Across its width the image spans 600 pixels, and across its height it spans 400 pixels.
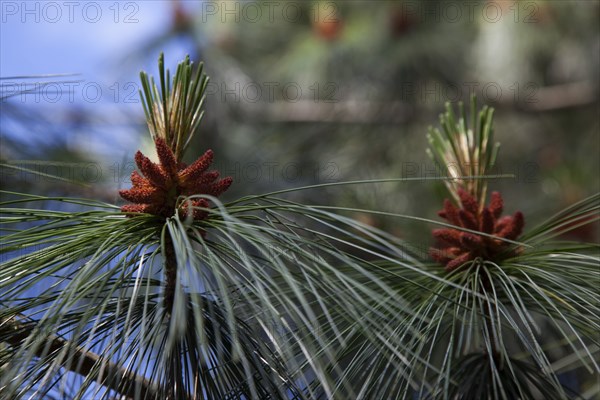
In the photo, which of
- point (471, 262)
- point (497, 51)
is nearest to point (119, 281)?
point (471, 262)

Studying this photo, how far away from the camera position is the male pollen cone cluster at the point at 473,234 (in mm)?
938

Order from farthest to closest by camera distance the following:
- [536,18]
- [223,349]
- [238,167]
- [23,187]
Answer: [536,18], [238,167], [23,187], [223,349]

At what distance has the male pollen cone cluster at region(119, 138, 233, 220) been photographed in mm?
803

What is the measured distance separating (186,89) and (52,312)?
0.30m

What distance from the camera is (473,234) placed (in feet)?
3.10

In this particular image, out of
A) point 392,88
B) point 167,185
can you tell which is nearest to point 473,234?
point 167,185

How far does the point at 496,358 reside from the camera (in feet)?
3.01

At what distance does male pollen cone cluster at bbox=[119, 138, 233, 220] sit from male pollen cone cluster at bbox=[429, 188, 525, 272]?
0.96 feet

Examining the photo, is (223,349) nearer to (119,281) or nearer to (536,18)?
(119,281)

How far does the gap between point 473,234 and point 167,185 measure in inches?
14.6

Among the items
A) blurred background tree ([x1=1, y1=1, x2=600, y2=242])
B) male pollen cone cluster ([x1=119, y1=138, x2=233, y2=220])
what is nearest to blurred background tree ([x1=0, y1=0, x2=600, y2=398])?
blurred background tree ([x1=1, y1=1, x2=600, y2=242])

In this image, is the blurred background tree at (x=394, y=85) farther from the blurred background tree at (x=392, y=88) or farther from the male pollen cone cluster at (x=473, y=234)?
the male pollen cone cluster at (x=473, y=234)

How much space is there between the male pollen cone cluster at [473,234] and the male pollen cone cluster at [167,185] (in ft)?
0.96

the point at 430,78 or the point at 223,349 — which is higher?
the point at 430,78
